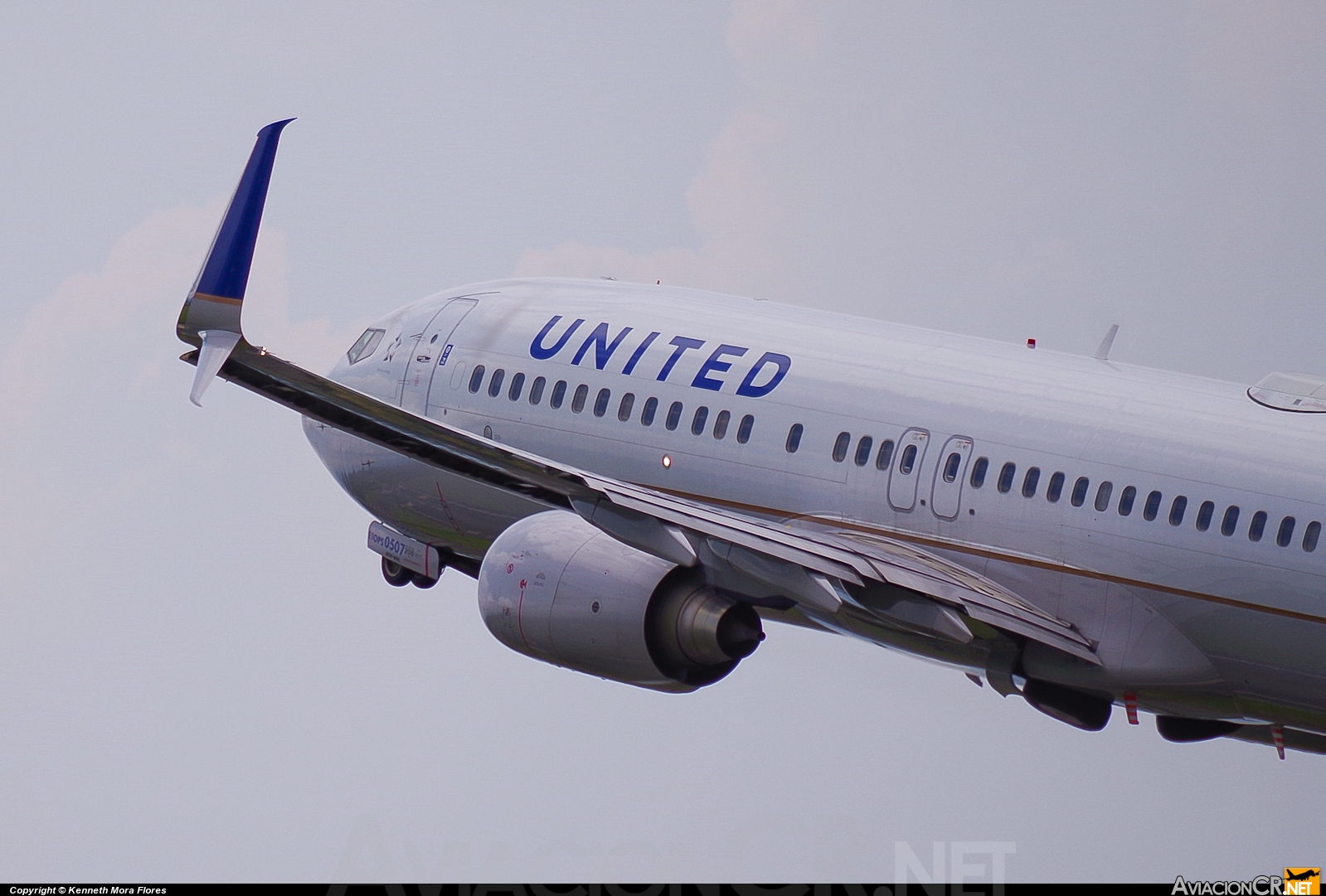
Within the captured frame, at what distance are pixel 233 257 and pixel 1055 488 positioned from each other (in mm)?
8948

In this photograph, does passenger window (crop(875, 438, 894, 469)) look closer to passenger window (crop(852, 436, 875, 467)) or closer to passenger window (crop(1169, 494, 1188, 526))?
passenger window (crop(852, 436, 875, 467))

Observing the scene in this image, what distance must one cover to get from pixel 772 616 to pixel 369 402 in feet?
28.1

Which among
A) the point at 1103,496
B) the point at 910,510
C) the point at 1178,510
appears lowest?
the point at 1178,510

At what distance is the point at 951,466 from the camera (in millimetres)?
22016

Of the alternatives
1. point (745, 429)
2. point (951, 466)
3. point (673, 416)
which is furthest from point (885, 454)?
point (673, 416)

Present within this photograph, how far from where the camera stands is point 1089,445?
21.3 metres

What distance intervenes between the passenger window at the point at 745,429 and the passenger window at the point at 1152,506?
4756 mm

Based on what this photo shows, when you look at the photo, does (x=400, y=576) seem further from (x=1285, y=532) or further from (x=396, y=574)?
(x=1285, y=532)

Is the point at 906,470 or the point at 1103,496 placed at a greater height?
the point at 906,470

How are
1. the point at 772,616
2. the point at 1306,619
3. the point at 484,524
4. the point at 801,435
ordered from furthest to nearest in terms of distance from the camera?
the point at 484,524
the point at 772,616
the point at 801,435
the point at 1306,619

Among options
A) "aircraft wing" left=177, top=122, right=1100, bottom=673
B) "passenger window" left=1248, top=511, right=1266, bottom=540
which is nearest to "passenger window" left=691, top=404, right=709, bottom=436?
"aircraft wing" left=177, top=122, right=1100, bottom=673

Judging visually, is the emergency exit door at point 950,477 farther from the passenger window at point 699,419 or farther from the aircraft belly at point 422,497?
the aircraft belly at point 422,497

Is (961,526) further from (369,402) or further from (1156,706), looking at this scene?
(369,402)

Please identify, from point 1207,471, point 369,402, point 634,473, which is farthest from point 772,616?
point 369,402
